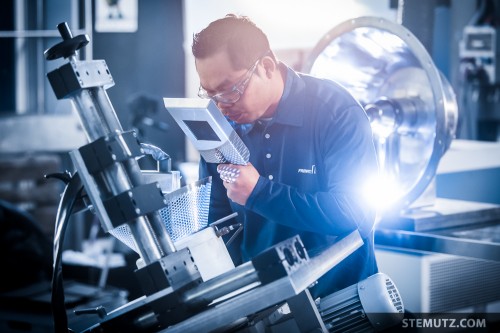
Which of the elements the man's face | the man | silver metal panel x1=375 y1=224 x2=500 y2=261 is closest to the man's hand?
the man

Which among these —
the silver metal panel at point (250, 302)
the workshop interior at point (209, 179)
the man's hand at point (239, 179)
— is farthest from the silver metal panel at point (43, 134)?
the silver metal panel at point (250, 302)

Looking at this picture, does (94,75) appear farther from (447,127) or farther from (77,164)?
(447,127)

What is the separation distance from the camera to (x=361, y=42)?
94.8 inches

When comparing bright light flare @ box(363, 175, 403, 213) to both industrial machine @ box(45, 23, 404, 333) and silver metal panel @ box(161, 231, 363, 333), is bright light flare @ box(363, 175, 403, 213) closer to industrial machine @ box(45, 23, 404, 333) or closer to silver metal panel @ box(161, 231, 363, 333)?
industrial machine @ box(45, 23, 404, 333)

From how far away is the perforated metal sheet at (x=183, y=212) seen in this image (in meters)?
1.28

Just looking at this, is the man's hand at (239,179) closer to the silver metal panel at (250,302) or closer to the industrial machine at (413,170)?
the silver metal panel at (250,302)

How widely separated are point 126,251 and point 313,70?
2.45m

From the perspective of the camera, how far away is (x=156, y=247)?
119cm

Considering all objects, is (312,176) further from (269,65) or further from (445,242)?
(445,242)

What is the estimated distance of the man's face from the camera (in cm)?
161

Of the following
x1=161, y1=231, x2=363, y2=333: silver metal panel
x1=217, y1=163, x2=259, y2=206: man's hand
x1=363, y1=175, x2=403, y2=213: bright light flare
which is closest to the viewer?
x1=161, y1=231, x2=363, y2=333: silver metal panel

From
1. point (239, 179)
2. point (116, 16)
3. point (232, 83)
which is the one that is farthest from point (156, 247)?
point (116, 16)

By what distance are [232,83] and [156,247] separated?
1.89ft

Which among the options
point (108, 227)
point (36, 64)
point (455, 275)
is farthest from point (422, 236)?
point (36, 64)
